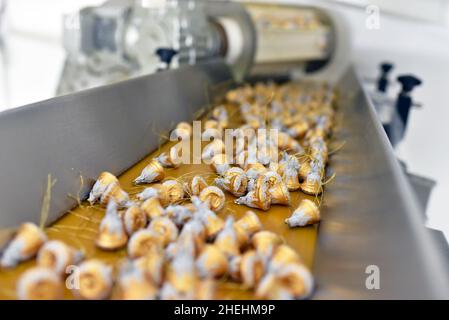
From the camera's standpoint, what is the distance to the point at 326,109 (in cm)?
235

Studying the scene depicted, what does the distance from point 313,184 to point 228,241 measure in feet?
1.65

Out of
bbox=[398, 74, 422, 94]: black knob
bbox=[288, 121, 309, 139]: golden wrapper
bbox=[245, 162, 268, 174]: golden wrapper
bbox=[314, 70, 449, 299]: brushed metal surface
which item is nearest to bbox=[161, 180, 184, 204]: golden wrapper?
bbox=[245, 162, 268, 174]: golden wrapper

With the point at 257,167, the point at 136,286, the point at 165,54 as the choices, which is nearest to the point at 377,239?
the point at 136,286

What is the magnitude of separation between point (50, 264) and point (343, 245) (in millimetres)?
519

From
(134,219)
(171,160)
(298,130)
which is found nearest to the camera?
(134,219)

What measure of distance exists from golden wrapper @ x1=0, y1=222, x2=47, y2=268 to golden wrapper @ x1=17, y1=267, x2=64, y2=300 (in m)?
0.10

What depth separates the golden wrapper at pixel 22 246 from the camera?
77cm

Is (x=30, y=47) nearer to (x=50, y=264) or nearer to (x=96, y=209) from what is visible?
(x=96, y=209)

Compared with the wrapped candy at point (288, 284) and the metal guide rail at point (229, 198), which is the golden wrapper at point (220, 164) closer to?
the metal guide rail at point (229, 198)

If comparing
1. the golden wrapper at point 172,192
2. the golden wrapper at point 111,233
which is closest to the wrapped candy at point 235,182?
the golden wrapper at point 172,192

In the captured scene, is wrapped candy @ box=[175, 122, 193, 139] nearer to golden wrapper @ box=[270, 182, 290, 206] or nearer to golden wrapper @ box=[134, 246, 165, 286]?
golden wrapper @ box=[270, 182, 290, 206]

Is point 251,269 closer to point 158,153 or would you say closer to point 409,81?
point 158,153

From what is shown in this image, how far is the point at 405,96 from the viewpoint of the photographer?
2436 millimetres

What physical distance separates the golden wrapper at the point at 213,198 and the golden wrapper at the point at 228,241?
0.78 feet
